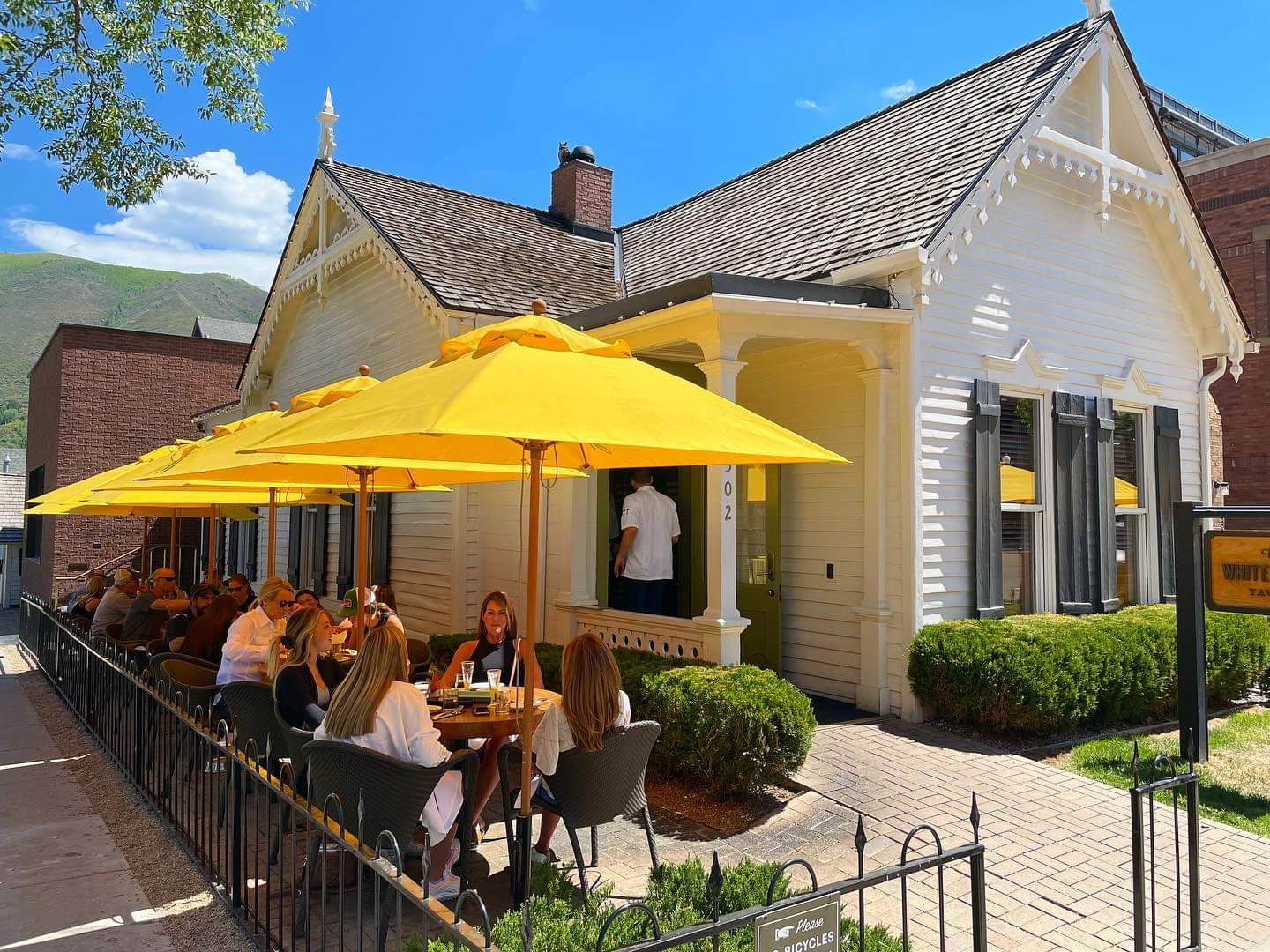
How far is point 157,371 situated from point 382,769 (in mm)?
23938

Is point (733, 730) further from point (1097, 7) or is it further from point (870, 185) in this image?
point (1097, 7)

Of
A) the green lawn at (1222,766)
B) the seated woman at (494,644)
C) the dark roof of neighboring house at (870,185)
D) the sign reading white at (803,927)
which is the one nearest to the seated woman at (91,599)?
the seated woman at (494,644)

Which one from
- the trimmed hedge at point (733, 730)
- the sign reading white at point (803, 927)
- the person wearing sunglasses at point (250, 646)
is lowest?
the trimmed hedge at point (733, 730)

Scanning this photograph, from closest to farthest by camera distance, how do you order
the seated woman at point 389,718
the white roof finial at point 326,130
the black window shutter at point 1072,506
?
the seated woman at point 389,718, the black window shutter at point 1072,506, the white roof finial at point 326,130

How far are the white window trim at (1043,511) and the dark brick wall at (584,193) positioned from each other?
28.9 feet

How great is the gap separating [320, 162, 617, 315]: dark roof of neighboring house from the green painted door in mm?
3578

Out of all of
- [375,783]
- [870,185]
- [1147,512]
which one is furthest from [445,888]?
[1147,512]

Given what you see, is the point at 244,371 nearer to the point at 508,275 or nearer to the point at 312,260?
the point at 312,260

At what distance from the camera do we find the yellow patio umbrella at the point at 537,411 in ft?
10.9

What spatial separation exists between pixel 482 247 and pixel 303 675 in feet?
29.2

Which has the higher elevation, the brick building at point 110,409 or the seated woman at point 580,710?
the brick building at point 110,409

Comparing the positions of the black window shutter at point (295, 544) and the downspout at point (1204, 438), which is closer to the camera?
the downspout at point (1204, 438)

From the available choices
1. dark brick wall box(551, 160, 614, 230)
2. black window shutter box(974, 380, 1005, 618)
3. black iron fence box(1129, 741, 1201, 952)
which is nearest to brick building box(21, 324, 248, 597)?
dark brick wall box(551, 160, 614, 230)

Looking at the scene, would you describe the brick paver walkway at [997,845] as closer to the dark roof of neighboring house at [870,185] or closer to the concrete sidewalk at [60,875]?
the concrete sidewalk at [60,875]
